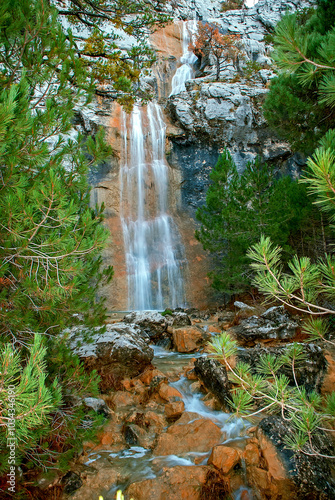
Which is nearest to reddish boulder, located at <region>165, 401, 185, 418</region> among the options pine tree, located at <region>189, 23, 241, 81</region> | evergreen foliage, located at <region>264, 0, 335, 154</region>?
evergreen foliage, located at <region>264, 0, 335, 154</region>

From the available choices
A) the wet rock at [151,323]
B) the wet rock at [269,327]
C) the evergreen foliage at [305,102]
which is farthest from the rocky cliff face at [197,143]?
the evergreen foliage at [305,102]

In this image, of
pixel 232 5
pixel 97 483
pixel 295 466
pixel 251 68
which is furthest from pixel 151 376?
pixel 232 5

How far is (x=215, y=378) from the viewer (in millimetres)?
5059

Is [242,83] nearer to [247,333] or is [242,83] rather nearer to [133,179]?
[133,179]

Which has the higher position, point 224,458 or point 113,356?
point 113,356

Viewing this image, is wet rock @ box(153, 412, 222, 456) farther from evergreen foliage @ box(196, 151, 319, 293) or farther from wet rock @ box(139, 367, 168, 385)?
evergreen foliage @ box(196, 151, 319, 293)

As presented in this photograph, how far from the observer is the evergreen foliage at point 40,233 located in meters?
2.70

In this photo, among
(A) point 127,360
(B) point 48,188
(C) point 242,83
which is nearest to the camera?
(B) point 48,188

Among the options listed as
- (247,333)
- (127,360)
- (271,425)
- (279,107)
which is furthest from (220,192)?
(271,425)

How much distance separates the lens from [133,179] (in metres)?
19.1

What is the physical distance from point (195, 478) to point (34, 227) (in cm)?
308

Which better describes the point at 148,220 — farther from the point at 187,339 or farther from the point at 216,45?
the point at 216,45

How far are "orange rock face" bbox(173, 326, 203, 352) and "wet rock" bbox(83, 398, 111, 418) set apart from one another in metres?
3.33

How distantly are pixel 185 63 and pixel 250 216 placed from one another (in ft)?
60.7
